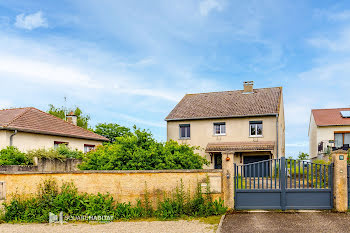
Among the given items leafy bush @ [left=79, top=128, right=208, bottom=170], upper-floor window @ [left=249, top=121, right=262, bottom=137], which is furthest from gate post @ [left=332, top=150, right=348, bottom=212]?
upper-floor window @ [left=249, top=121, right=262, bottom=137]

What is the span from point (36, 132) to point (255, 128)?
16127 millimetres

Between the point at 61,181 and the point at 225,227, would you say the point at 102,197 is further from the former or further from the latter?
the point at 225,227

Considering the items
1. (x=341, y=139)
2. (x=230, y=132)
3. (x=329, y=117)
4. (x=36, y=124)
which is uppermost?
(x=329, y=117)

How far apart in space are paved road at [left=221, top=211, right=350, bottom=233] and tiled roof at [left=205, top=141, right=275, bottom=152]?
13.5m

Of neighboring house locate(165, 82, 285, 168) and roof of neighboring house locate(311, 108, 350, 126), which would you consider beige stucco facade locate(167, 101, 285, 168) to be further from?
roof of neighboring house locate(311, 108, 350, 126)

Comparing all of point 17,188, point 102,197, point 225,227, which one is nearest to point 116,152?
point 102,197

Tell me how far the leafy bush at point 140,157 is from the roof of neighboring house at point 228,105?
14.4 m

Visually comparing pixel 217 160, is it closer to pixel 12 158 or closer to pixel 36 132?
pixel 36 132

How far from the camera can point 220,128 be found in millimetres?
26391

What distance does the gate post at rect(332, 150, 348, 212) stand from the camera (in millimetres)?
10336

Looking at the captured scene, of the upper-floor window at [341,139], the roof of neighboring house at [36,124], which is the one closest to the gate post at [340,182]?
the roof of neighboring house at [36,124]

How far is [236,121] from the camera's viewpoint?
25.9 m

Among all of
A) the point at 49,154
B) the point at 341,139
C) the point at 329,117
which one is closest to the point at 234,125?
the point at 341,139

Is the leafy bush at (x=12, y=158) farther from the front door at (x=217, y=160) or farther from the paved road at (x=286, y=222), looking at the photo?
the front door at (x=217, y=160)
